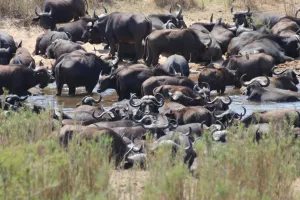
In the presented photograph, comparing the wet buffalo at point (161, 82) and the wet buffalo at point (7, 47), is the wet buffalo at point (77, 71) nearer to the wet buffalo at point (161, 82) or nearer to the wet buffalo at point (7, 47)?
the wet buffalo at point (161, 82)

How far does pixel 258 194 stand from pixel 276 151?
0.82 meters

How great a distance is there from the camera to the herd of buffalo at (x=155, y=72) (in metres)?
11.9

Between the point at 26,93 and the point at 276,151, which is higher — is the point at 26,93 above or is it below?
below

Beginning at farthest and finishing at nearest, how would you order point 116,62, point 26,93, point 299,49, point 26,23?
1. point 26,23
2. point 299,49
3. point 116,62
4. point 26,93

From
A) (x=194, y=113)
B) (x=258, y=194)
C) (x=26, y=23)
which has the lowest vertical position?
(x=26, y=23)

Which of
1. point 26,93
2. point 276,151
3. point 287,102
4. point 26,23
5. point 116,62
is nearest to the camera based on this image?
point 276,151

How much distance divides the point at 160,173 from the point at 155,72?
10.6 m

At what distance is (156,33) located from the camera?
2014 cm

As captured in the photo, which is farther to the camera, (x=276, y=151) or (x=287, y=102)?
(x=287, y=102)

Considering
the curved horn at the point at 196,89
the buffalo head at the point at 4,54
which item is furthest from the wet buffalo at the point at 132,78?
the buffalo head at the point at 4,54

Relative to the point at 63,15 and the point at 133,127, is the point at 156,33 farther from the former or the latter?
the point at 133,127

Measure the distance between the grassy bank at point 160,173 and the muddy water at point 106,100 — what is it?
7669mm

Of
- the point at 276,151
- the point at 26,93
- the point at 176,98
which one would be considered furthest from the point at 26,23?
the point at 276,151

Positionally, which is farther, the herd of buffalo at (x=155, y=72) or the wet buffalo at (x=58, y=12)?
the wet buffalo at (x=58, y=12)
